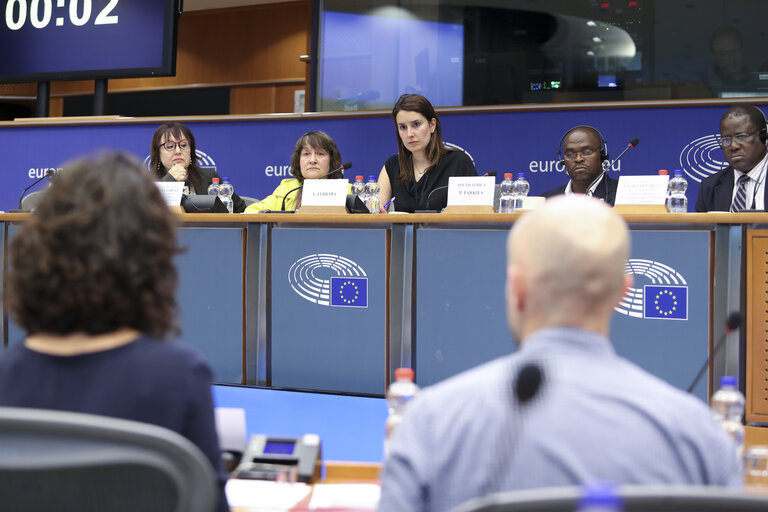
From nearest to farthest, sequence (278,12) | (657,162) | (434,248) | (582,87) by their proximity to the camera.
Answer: (434,248) < (657,162) < (582,87) < (278,12)

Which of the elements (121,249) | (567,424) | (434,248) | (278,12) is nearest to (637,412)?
(567,424)

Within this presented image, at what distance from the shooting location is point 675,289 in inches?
123

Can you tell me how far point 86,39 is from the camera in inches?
253

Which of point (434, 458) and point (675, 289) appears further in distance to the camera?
point (675, 289)

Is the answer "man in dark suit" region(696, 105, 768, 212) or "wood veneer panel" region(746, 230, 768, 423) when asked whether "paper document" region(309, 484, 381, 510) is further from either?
"man in dark suit" region(696, 105, 768, 212)

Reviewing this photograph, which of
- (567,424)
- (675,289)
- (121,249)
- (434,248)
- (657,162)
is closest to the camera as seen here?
(567,424)

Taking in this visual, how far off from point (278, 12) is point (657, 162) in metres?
5.13

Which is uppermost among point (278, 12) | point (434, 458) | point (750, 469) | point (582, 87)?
point (278, 12)

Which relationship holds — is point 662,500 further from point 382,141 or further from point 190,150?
point 382,141

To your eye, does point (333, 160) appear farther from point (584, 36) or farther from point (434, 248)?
point (584, 36)

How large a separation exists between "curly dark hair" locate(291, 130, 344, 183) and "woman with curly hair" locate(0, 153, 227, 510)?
11.1ft

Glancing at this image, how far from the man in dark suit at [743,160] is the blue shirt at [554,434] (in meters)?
3.42

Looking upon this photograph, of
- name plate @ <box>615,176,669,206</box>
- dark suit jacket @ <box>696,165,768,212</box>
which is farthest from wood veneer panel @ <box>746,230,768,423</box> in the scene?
dark suit jacket @ <box>696,165,768,212</box>

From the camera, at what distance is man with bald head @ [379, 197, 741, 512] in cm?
88
